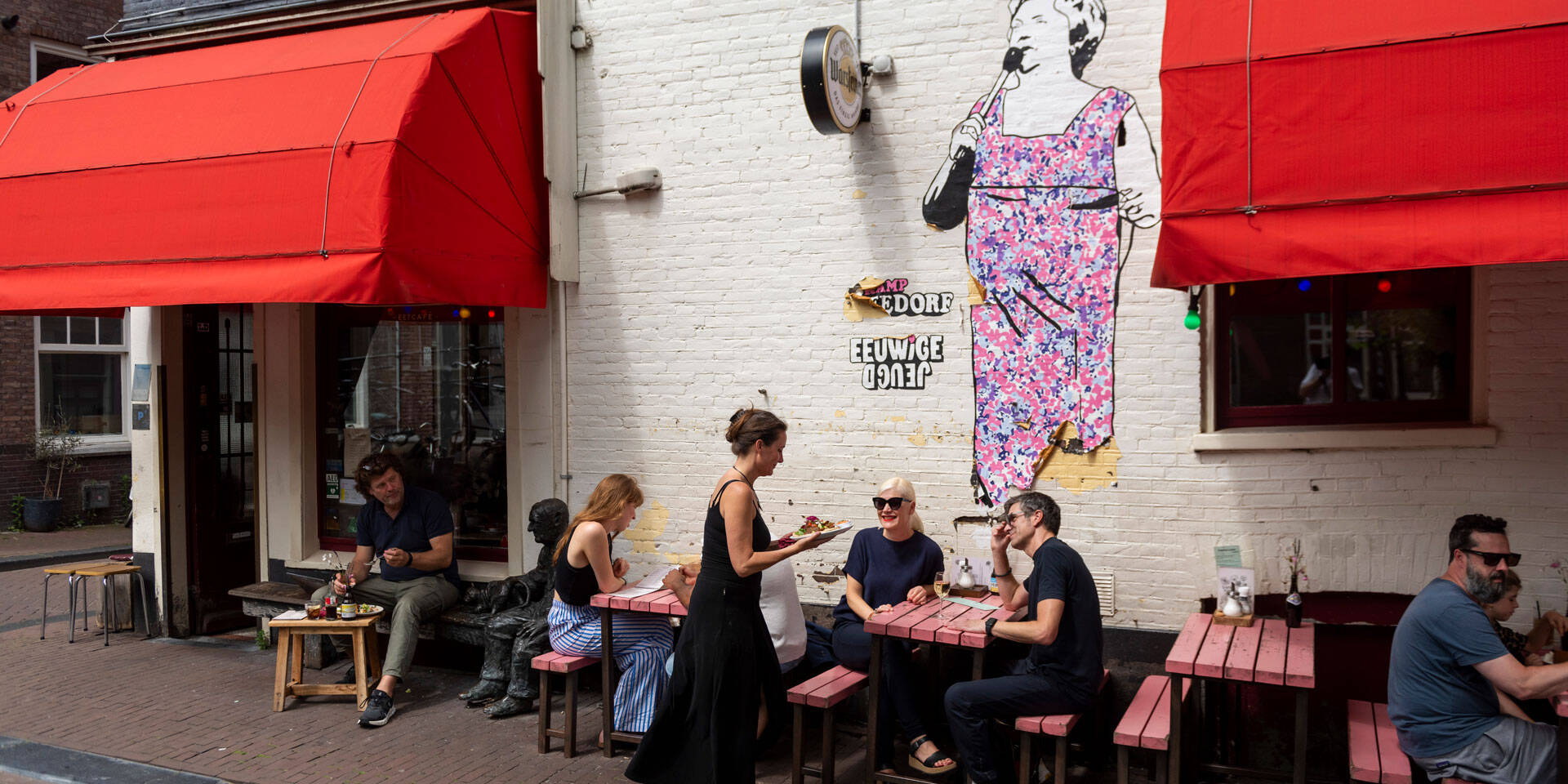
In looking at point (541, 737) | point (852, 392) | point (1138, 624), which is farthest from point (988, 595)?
point (541, 737)

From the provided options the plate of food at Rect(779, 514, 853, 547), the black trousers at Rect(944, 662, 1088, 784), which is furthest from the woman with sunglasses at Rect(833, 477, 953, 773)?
the plate of food at Rect(779, 514, 853, 547)

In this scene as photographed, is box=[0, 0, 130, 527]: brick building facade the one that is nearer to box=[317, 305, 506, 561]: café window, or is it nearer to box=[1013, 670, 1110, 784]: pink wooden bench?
box=[317, 305, 506, 561]: café window

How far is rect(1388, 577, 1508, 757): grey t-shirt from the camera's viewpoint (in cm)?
394

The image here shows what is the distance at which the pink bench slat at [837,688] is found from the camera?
16.5 ft

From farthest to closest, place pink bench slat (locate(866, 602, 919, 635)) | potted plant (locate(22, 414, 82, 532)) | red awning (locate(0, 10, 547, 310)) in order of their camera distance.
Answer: potted plant (locate(22, 414, 82, 532)), red awning (locate(0, 10, 547, 310)), pink bench slat (locate(866, 602, 919, 635))

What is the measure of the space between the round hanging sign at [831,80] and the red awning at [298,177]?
2184 millimetres

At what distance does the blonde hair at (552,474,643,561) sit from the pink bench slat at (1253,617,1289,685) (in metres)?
3.21

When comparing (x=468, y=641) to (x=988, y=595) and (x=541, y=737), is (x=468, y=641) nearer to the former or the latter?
(x=541, y=737)

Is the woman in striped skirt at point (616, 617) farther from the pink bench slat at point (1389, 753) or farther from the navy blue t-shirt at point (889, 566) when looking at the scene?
the pink bench slat at point (1389, 753)

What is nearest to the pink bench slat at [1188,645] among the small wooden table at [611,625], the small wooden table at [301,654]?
the small wooden table at [611,625]

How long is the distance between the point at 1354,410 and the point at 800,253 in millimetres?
3175

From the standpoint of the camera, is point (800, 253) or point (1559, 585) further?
point (800, 253)

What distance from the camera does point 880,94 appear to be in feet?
20.8

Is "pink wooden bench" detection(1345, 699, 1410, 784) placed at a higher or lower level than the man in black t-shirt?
lower
